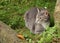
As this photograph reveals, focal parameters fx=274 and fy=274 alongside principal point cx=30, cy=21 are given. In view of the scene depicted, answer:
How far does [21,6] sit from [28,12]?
1319 mm

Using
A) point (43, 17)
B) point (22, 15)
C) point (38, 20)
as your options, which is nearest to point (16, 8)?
point (22, 15)

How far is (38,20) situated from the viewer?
8773 millimetres

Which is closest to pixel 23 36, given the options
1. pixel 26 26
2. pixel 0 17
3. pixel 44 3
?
pixel 26 26

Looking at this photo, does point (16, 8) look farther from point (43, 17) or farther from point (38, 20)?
point (43, 17)

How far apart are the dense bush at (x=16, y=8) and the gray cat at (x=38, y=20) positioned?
0.40 m

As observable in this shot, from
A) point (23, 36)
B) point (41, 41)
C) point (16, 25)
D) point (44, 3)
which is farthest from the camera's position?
point (44, 3)

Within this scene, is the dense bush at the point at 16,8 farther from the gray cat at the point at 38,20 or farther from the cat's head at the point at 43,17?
the cat's head at the point at 43,17

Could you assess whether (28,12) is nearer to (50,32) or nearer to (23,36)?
(23,36)

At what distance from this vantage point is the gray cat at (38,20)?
28.7 feet

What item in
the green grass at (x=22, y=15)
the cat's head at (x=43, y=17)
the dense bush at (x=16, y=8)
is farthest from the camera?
the dense bush at (x=16, y=8)

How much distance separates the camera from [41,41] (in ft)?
25.6

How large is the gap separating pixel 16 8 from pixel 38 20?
206 centimetres

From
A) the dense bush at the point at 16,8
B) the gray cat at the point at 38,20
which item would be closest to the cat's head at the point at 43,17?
the gray cat at the point at 38,20

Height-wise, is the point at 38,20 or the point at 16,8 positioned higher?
the point at 38,20
